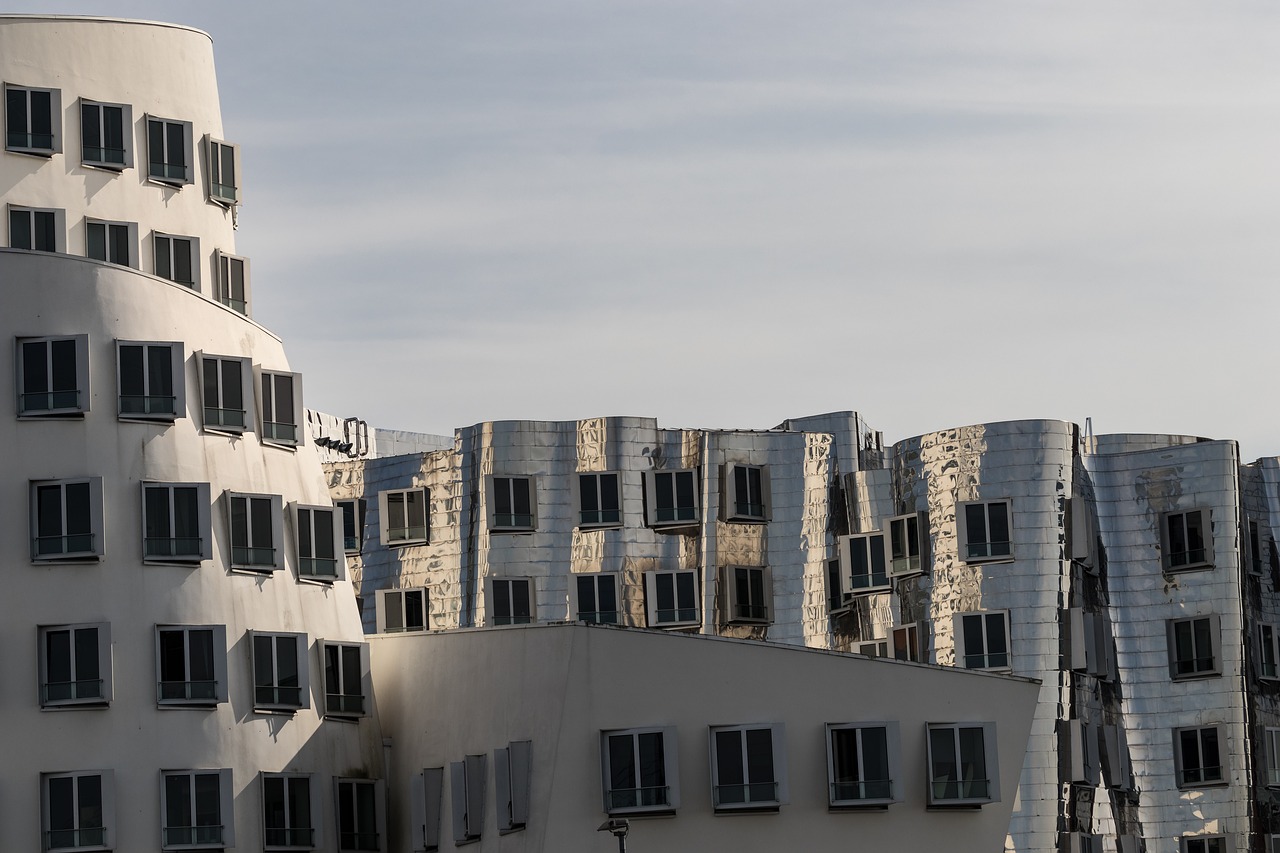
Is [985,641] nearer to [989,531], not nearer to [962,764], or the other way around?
[989,531]

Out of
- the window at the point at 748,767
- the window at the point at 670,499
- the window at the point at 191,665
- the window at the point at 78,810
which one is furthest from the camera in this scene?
the window at the point at 670,499

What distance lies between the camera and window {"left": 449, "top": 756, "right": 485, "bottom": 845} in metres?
57.8

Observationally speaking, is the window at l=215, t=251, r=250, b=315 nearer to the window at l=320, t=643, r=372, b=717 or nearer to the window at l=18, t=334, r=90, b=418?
the window at l=18, t=334, r=90, b=418

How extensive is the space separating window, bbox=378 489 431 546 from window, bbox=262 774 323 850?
588 inches

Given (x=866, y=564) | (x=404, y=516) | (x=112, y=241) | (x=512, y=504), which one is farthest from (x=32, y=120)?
(x=866, y=564)

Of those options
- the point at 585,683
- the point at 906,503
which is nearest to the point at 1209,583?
the point at 906,503

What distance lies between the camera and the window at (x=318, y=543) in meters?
61.5

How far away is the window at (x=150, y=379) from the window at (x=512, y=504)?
14.9m

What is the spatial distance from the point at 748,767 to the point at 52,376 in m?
16.9

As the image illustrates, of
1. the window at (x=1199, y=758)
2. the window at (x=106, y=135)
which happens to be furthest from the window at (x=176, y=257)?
the window at (x=1199, y=758)

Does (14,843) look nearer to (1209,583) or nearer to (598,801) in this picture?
(598,801)

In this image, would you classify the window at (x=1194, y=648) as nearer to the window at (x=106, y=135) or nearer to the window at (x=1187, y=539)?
the window at (x=1187, y=539)

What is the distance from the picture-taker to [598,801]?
55.8 metres

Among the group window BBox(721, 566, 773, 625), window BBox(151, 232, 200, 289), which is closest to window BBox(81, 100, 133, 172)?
window BBox(151, 232, 200, 289)
